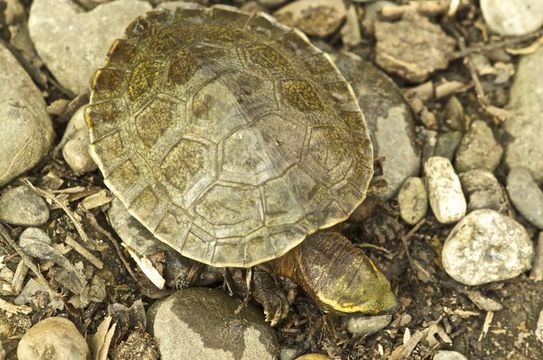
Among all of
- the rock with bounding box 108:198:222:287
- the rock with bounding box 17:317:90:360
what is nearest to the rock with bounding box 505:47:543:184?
the rock with bounding box 108:198:222:287

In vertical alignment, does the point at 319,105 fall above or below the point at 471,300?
above

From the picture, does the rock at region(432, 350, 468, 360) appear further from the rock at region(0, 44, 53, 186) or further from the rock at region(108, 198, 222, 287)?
the rock at region(0, 44, 53, 186)

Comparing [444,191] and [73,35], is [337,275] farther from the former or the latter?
[73,35]

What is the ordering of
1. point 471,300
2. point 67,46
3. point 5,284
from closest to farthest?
point 5,284
point 471,300
point 67,46

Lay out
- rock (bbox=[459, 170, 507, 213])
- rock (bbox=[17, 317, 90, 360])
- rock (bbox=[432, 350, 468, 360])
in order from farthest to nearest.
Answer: rock (bbox=[459, 170, 507, 213]) < rock (bbox=[432, 350, 468, 360]) < rock (bbox=[17, 317, 90, 360])

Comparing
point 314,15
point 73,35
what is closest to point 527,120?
point 314,15

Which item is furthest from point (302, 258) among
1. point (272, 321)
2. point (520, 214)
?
point (520, 214)

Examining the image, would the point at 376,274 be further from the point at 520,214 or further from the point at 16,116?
the point at 16,116
